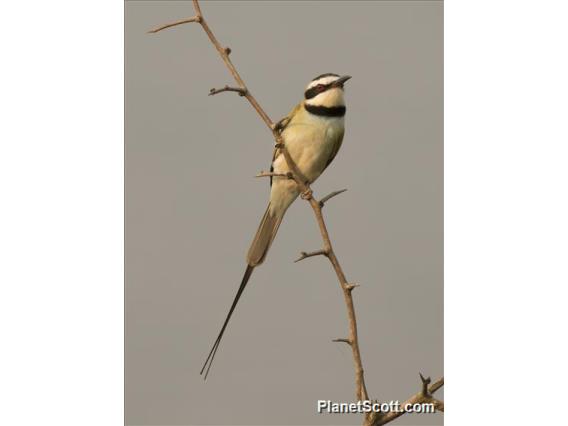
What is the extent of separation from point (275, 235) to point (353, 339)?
0.84m

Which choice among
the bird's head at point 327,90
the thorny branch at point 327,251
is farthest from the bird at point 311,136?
the thorny branch at point 327,251

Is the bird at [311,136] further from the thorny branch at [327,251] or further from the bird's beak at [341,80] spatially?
the thorny branch at [327,251]

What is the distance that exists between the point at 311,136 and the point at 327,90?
16 cm

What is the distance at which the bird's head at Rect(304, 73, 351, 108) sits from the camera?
7.84ft

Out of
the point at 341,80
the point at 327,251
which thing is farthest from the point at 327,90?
the point at 327,251

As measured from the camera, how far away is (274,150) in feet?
8.35

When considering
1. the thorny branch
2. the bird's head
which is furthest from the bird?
the thorny branch

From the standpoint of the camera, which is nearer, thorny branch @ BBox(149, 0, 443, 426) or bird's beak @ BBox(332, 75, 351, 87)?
thorny branch @ BBox(149, 0, 443, 426)

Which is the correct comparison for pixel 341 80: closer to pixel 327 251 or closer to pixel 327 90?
pixel 327 90

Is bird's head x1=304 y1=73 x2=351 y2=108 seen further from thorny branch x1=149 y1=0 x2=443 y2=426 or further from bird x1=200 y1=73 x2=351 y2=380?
thorny branch x1=149 y1=0 x2=443 y2=426

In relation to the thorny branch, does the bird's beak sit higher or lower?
higher

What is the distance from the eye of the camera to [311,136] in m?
2.46

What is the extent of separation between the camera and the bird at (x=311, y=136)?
2.42 meters
